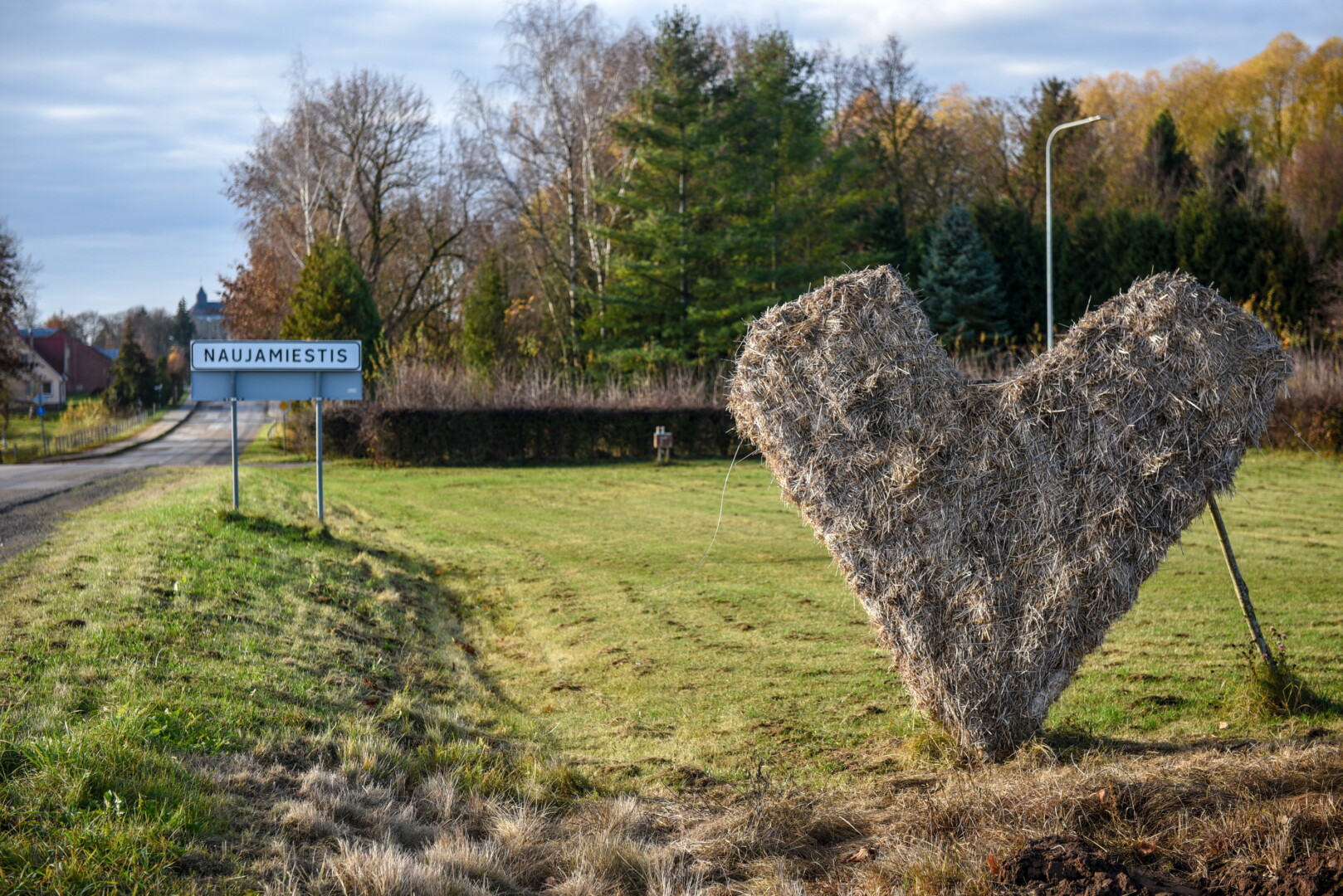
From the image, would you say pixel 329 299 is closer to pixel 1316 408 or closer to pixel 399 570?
pixel 399 570

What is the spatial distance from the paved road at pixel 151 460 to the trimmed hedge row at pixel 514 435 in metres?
5.26

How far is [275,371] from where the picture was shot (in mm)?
13875

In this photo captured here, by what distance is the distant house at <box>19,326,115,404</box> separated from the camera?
9400 centimetres

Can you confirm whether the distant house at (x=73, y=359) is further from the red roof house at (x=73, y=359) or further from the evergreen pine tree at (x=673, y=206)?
the evergreen pine tree at (x=673, y=206)

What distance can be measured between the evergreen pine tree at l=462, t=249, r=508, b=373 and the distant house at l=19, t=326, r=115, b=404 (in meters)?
68.7

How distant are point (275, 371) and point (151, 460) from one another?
82.1 feet

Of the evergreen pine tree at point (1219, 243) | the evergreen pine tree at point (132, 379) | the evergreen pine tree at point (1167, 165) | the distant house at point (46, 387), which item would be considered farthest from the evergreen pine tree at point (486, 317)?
the distant house at point (46, 387)

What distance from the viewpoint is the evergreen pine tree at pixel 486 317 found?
4006 centimetres

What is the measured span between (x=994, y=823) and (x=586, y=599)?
6667 millimetres

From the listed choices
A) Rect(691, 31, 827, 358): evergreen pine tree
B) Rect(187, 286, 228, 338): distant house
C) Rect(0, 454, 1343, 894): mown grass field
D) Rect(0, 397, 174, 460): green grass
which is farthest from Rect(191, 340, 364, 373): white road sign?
Rect(187, 286, 228, 338): distant house

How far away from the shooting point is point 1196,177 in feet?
147

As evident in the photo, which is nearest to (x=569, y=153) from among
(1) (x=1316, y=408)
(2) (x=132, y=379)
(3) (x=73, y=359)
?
(1) (x=1316, y=408)

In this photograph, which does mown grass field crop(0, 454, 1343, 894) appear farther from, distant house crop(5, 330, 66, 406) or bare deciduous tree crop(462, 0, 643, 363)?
distant house crop(5, 330, 66, 406)

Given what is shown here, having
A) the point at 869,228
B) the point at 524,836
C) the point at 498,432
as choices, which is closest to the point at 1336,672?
the point at 524,836
